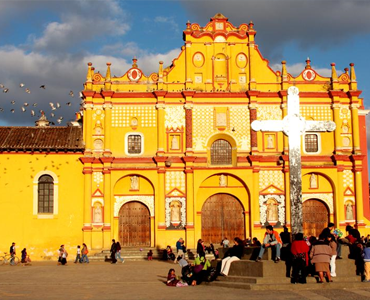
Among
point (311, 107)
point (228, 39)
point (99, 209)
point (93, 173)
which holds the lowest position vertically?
point (99, 209)

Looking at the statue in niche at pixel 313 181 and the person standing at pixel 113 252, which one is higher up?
the statue in niche at pixel 313 181

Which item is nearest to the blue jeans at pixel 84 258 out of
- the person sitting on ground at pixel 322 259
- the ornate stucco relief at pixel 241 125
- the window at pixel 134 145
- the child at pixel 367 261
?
the window at pixel 134 145

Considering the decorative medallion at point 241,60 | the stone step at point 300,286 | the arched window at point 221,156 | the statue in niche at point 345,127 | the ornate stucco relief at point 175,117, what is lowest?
the stone step at point 300,286

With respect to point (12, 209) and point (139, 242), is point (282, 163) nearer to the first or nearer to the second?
point (139, 242)

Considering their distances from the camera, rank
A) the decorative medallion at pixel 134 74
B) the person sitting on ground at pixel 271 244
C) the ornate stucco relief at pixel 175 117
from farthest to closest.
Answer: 1. the decorative medallion at pixel 134 74
2. the ornate stucco relief at pixel 175 117
3. the person sitting on ground at pixel 271 244

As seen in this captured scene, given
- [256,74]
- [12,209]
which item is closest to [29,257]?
[12,209]

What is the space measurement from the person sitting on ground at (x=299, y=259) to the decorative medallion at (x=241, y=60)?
2091 cm

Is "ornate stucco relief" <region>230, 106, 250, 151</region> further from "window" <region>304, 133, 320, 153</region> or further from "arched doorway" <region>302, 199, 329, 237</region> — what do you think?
"arched doorway" <region>302, 199, 329, 237</region>

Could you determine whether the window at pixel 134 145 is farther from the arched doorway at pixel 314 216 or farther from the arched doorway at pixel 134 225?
the arched doorway at pixel 314 216

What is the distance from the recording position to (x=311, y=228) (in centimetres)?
3572

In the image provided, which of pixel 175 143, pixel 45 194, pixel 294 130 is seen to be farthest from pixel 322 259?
pixel 45 194

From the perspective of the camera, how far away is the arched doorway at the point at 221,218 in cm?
3531

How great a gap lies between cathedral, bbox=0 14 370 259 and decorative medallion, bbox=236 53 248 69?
0.21ft

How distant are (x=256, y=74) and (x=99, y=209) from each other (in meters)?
13.3
